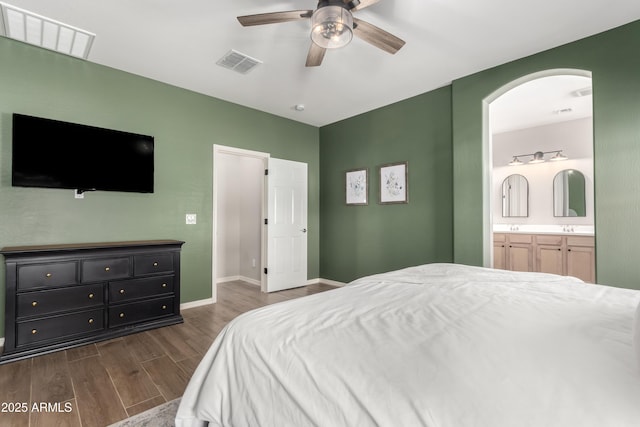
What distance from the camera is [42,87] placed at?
2.81 meters

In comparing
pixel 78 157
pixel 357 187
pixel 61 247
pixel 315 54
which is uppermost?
pixel 315 54

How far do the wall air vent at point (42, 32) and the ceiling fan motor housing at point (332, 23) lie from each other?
6.95ft

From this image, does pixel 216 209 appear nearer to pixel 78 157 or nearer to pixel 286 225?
pixel 286 225

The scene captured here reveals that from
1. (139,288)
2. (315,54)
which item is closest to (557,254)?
(315,54)

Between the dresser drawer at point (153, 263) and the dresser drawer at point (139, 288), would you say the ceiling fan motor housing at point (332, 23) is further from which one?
the dresser drawer at point (139, 288)

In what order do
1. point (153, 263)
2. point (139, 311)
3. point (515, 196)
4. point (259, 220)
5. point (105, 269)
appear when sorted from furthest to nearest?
1. point (515, 196)
2. point (259, 220)
3. point (153, 263)
4. point (139, 311)
5. point (105, 269)

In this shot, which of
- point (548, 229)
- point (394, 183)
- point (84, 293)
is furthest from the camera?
point (548, 229)

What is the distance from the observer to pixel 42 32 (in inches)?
101

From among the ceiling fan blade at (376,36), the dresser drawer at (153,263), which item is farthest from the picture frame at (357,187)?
the dresser drawer at (153,263)

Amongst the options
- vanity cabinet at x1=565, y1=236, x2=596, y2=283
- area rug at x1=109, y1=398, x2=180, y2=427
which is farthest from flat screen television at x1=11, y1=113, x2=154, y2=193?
vanity cabinet at x1=565, y1=236, x2=596, y2=283

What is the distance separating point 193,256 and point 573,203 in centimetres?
573

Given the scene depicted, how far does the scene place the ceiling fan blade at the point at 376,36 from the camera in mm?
2086

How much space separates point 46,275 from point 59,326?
1.47 ft

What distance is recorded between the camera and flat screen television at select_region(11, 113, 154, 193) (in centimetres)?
261
